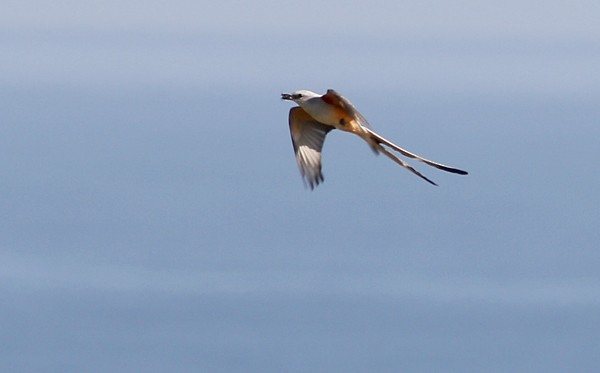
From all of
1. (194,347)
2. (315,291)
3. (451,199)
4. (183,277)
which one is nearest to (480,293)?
(315,291)

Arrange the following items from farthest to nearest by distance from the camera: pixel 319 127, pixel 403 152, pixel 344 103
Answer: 1. pixel 319 127
2. pixel 403 152
3. pixel 344 103

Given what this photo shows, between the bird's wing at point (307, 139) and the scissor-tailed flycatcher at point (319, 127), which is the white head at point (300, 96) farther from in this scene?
the bird's wing at point (307, 139)

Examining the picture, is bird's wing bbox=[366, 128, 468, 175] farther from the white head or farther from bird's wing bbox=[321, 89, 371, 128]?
the white head

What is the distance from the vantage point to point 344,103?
10.6 metres

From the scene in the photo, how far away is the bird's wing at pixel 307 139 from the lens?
39.4 feet

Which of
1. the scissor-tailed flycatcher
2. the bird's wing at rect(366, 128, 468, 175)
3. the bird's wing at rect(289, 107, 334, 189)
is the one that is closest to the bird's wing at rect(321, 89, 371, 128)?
the scissor-tailed flycatcher

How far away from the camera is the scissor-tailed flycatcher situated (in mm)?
10781

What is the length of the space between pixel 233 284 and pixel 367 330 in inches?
778

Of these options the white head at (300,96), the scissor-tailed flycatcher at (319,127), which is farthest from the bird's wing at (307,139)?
the white head at (300,96)

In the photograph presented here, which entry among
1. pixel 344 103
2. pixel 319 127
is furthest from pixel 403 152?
pixel 319 127

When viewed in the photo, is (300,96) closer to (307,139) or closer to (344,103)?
(307,139)

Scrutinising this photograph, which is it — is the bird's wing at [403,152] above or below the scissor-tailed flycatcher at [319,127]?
below

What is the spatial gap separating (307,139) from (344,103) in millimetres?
1625

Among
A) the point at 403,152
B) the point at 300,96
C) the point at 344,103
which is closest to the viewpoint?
the point at 344,103
